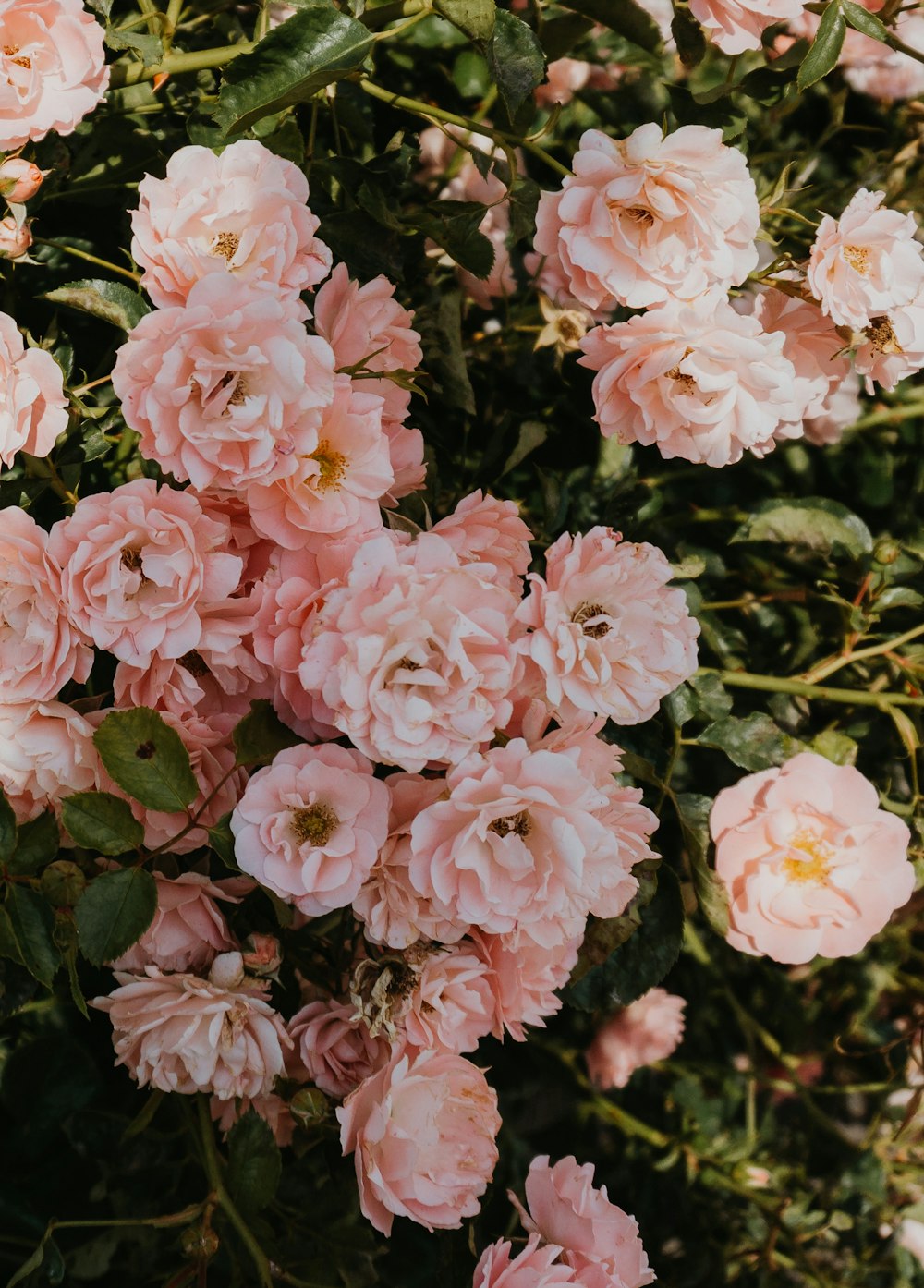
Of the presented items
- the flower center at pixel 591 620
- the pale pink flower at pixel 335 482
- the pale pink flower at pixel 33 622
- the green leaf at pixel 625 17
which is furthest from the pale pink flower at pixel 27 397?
the green leaf at pixel 625 17

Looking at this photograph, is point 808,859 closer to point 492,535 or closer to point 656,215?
point 492,535

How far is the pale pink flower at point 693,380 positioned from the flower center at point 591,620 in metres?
0.16

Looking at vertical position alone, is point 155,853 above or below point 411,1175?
above

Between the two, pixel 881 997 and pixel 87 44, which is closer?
pixel 87 44

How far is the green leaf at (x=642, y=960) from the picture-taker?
977mm

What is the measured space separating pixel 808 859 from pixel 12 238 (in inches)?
33.4

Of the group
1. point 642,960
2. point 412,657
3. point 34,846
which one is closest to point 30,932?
point 34,846

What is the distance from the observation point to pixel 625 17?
0.84 metres

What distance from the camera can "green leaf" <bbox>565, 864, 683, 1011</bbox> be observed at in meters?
0.98

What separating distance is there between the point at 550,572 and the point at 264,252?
0.29 metres

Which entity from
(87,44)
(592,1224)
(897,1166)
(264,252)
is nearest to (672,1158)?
(897,1166)

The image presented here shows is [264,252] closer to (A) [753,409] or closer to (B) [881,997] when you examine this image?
(A) [753,409]

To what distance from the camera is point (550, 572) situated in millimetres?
748

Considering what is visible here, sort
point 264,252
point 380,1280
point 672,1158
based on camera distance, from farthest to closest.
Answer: point 672,1158 → point 380,1280 → point 264,252
